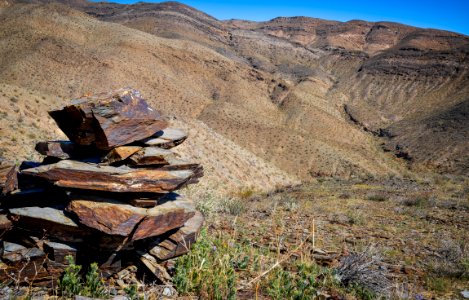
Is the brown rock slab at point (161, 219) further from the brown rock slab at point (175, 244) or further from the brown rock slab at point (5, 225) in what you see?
the brown rock slab at point (5, 225)

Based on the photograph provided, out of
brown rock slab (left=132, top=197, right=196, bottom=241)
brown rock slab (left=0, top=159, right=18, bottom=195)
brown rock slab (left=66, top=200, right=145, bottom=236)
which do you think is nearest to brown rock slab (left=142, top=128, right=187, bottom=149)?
brown rock slab (left=132, top=197, right=196, bottom=241)

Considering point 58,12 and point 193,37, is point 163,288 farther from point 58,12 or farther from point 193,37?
point 193,37

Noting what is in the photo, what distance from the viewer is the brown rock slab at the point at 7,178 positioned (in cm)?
536

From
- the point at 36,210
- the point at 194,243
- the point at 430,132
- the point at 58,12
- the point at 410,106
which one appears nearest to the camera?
the point at 36,210

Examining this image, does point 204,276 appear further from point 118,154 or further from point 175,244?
point 118,154

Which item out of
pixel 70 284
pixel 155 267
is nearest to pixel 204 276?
pixel 155 267

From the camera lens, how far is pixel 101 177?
4.82 meters

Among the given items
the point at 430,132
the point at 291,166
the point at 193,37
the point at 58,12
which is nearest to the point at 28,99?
the point at 291,166

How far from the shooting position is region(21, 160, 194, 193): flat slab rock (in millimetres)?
4777

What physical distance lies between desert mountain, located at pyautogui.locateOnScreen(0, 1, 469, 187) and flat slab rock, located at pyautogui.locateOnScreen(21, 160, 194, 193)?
1002 centimetres

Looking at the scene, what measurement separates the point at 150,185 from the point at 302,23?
15154cm

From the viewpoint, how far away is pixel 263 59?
82.4m

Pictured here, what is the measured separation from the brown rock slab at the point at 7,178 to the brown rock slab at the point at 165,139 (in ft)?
7.45

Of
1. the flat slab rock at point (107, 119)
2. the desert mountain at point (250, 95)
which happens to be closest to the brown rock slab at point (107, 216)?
the flat slab rock at point (107, 119)
